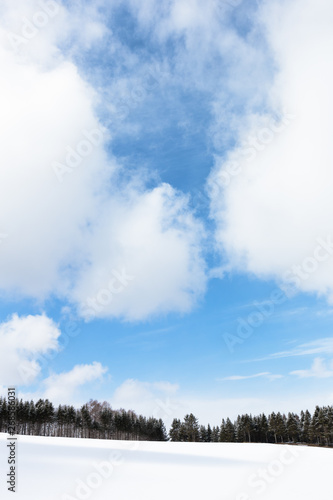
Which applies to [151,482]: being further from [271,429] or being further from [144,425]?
[144,425]

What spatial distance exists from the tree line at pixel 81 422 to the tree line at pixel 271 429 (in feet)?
35.5

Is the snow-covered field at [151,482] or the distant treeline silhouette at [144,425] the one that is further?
the distant treeline silhouette at [144,425]

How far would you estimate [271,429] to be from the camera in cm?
9869

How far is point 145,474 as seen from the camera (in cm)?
1595

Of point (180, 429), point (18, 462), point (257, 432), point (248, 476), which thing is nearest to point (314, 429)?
point (257, 432)

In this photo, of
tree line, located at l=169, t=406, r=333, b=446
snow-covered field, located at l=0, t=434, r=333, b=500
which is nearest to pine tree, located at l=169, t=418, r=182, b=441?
tree line, located at l=169, t=406, r=333, b=446

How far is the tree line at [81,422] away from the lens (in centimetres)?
9600

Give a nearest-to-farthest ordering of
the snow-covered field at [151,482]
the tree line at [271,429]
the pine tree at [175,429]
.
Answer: the snow-covered field at [151,482], the tree line at [271,429], the pine tree at [175,429]

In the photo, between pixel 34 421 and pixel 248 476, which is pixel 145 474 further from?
pixel 34 421

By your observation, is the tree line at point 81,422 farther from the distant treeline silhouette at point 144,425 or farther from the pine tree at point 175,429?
the pine tree at point 175,429

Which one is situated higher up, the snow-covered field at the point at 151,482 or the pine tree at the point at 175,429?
the snow-covered field at the point at 151,482

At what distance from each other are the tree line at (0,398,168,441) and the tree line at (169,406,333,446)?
1082cm

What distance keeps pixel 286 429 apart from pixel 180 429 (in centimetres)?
3478

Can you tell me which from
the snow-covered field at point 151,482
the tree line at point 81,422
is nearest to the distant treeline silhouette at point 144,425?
the tree line at point 81,422
